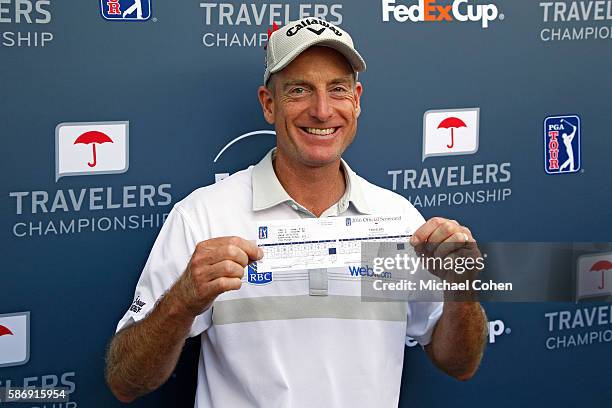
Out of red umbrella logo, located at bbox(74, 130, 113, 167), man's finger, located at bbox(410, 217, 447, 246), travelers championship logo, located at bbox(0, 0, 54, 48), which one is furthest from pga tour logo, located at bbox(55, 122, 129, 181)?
man's finger, located at bbox(410, 217, 447, 246)

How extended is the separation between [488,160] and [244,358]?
1029 millimetres

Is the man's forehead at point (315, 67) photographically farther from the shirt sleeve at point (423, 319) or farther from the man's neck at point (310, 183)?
the shirt sleeve at point (423, 319)

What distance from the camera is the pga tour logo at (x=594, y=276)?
2865mm

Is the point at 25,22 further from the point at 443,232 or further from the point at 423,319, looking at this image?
the point at 423,319

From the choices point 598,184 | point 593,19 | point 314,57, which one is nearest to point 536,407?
point 598,184

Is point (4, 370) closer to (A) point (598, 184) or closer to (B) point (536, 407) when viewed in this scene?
(B) point (536, 407)

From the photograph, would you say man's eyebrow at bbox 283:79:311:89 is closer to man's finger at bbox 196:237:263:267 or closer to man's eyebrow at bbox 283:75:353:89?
man's eyebrow at bbox 283:75:353:89

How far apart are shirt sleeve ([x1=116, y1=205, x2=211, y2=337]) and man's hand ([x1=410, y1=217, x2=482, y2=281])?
0.51 m

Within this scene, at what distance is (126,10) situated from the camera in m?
2.20

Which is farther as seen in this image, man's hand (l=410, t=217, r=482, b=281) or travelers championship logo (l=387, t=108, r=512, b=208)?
travelers championship logo (l=387, t=108, r=512, b=208)

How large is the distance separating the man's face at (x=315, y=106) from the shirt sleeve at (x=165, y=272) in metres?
0.31

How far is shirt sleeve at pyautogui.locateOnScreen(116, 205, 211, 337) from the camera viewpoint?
2.05 metres

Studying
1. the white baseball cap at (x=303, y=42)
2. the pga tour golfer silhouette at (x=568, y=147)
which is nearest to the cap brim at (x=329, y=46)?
the white baseball cap at (x=303, y=42)

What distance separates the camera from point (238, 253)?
1783 millimetres
